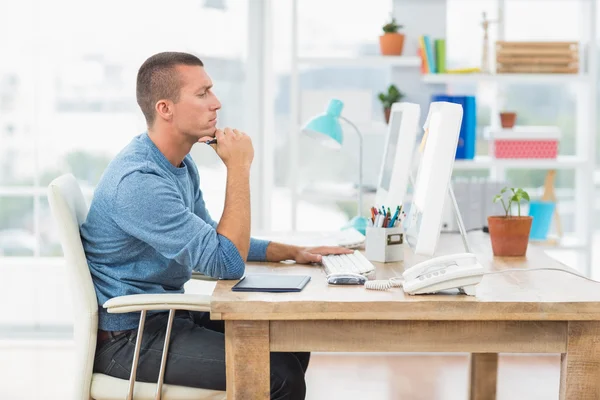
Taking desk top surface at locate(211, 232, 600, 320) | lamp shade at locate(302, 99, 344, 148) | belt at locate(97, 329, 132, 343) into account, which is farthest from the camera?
lamp shade at locate(302, 99, 344, 148)

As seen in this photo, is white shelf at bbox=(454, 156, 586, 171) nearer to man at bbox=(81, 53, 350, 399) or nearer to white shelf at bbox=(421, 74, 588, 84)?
white shelf at bbox=(421, 74, 588, 84)

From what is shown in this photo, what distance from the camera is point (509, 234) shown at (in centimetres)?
254

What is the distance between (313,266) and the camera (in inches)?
96.0

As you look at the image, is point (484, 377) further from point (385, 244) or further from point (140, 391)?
point (140, 391)

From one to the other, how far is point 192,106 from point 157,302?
0.58 m

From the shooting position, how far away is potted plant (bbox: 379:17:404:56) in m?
4.28

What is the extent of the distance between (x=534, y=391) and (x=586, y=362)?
6.59 feet

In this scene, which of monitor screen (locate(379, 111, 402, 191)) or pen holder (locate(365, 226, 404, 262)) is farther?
monitor screen (locate(379, 111, 402, 191))

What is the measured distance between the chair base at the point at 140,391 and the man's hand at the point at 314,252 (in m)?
0.51

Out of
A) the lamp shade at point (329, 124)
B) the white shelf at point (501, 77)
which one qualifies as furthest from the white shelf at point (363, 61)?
the lamp shade at point (329, 124)

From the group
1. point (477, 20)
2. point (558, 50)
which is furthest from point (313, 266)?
point (477, 20)

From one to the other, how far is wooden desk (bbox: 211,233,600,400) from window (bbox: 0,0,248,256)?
119 inches

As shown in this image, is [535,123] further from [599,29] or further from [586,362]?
[586,362]

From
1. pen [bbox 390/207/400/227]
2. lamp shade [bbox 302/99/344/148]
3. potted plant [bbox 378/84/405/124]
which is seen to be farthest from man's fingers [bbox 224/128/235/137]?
potted plant [bbox 378/84/405/124]
